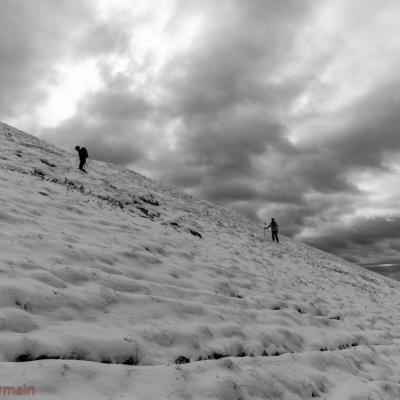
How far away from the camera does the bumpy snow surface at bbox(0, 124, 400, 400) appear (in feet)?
16.3

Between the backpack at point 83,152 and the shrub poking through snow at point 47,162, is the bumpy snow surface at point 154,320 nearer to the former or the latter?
the shrub poking through snow at point 47,162

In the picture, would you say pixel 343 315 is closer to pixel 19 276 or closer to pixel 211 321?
pixel 211 321

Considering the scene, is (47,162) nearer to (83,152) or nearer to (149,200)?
(83,152)

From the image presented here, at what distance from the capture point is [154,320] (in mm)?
6805

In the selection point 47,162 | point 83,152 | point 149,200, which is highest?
point 83,152

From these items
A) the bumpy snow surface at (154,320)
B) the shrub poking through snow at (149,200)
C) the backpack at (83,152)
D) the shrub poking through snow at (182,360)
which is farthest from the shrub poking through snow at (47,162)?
the shrub poking through snow at (182,360)

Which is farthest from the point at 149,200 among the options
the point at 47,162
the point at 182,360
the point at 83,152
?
the point at 182,360

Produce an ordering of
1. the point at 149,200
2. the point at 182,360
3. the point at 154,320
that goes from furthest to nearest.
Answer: the point at 149,200
the point at 154,320
the point at 182,360

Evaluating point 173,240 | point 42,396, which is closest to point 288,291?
point 173,240

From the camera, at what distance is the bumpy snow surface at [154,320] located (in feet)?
16.3

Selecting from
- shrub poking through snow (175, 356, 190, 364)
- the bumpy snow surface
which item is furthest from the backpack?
shrub poking through snow (175, 356, 190, 364)

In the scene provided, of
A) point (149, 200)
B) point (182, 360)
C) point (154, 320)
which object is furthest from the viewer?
point (149, 200)

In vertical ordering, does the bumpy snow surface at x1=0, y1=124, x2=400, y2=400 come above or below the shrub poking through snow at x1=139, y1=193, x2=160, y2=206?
below

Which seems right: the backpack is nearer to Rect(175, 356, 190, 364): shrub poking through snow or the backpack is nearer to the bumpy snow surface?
the bumpy snow surface
